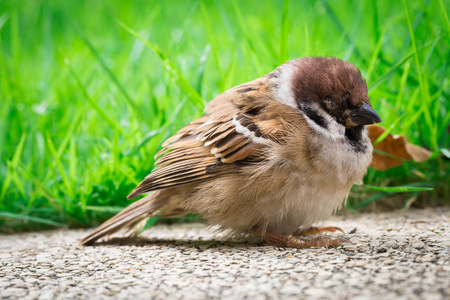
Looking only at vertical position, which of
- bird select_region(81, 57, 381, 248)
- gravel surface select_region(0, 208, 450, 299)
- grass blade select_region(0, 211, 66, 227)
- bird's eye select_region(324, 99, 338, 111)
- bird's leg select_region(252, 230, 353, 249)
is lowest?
gravel surface select_region(0, 208, 450, 299)

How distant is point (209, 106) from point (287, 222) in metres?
0.85

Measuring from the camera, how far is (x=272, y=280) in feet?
6.88

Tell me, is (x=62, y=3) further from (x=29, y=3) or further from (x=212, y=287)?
(x=212, y=287)

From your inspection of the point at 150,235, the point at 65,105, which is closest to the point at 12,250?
the point at 150,235

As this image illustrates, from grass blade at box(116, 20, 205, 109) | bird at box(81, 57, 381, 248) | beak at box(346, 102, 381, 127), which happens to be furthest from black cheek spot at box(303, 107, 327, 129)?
grass blade at box(116, 20, 205, 109)

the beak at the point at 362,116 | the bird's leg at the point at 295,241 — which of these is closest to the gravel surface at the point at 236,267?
the bird's leg at the point at 295,241

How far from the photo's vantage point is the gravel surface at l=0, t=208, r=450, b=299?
76.5 inches

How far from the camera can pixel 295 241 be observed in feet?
9.25

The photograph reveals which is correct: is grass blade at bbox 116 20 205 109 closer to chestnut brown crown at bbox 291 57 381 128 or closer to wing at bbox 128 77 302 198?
wing at bbox 128 77 302 198

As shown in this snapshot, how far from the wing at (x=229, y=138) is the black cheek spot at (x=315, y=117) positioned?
0.07 meters

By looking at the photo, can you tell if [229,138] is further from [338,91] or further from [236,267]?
[236,267]

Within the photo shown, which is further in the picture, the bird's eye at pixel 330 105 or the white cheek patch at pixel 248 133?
the bird's eye at pixel 330 105

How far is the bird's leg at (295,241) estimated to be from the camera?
Result: 2.74m

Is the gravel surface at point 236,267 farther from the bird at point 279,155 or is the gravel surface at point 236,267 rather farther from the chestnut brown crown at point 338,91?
the chestnut brown crown at point 338,91
